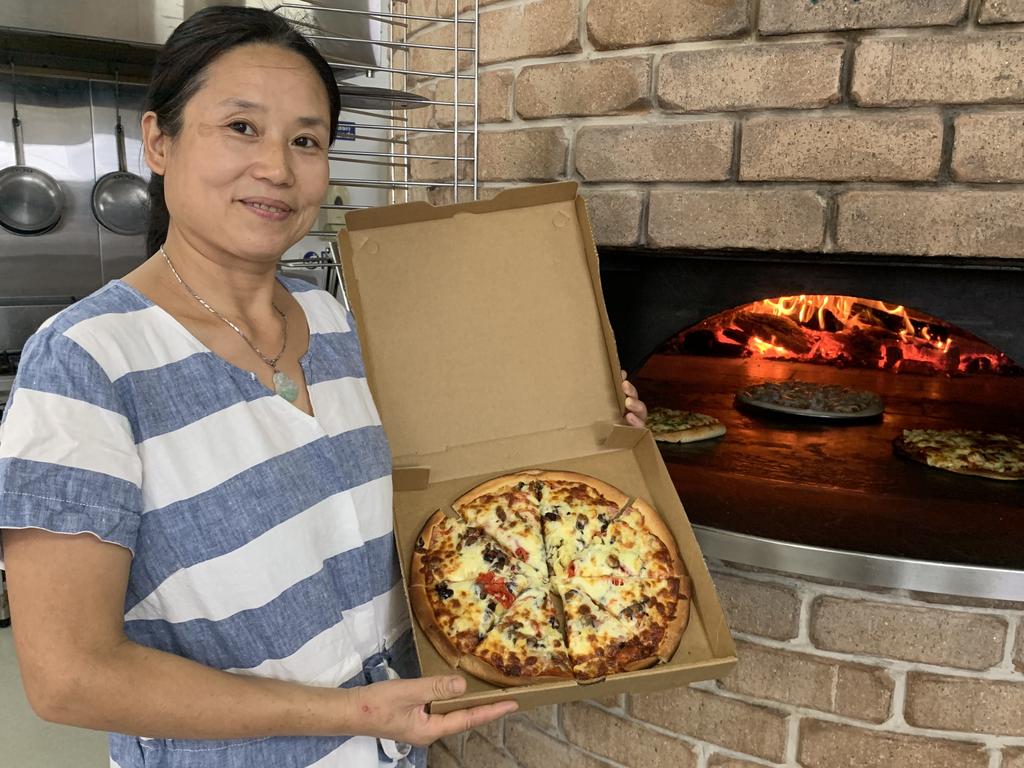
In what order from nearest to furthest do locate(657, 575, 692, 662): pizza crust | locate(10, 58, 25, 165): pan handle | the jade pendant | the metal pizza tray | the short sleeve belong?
the short sleeve → the jade pendant → locate(657, 575, 692, 662): pizza crust → the metal pizza tray → locate(10, 58, 25, 165): pan handle

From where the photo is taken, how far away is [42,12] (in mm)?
3365

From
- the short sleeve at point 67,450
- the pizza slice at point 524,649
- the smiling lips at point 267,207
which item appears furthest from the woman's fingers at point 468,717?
the smiling lips at point 267,207

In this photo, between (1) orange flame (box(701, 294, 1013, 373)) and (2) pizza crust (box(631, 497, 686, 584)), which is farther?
(1) orange flame (box(701, 294, 1013, 373))

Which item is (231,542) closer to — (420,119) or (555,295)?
(555,295)

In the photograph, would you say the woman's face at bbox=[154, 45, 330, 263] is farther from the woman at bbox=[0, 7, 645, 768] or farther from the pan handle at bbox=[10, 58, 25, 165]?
the pan handle at bbox=[10, 58, 25, 165]

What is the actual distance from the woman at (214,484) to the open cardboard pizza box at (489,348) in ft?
0.53

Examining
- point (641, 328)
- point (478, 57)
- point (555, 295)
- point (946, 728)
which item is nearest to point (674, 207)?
point (641, 328)

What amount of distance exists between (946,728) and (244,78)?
4.97 ft

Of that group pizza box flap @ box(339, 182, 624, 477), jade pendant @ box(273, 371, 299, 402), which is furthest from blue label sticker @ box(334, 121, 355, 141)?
jade pendant @ box(273, 371, 299, 402)

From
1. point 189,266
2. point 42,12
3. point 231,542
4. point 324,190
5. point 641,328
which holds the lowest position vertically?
point 231,542

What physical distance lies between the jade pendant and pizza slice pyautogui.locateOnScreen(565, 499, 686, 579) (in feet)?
1.74

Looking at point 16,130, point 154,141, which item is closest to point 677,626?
point 154,141

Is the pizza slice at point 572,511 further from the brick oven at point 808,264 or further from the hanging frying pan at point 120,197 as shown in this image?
the hanging frying pan at point 120,197

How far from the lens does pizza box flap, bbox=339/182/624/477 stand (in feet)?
4.57
